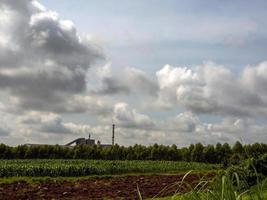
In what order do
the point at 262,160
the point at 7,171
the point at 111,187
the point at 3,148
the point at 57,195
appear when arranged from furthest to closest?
the point at 3,148, the point at 7,171, the point at 111,187, the point at 57,195, the point at 262,160

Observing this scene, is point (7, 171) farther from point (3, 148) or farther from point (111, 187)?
point (3, 148)

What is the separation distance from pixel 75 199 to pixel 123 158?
3006 centimetres

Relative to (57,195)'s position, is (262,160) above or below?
above

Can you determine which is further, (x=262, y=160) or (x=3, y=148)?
(x=3, y=148)

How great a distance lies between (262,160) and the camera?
12.0 metres

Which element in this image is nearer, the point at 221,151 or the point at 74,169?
the point at 74,169

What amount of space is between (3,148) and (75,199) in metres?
29.8

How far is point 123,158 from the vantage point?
1747 inches

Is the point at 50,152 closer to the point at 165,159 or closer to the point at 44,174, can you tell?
the point at 165,159

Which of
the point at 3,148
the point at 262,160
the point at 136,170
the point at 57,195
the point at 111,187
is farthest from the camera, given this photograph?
the point at 3,148

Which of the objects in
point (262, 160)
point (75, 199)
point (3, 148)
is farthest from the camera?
point (3, 148)

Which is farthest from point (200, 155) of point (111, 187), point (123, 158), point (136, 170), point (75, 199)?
point (75, 199)

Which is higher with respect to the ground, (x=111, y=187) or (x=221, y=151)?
(x=221, y=151)

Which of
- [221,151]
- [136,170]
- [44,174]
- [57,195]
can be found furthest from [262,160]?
[221,151]
